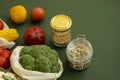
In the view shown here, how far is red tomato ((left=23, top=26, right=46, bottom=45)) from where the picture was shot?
1.14 meters

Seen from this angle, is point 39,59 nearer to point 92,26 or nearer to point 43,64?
point 43,64

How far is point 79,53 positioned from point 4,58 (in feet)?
0.93

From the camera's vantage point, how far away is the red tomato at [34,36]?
3.74ft

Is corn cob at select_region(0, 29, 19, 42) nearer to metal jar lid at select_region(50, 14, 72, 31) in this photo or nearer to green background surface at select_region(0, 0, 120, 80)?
green background surface at select_region(0, 0, 120, 80)

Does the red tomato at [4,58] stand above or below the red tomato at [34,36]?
below

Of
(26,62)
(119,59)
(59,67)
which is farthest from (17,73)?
(119,59)

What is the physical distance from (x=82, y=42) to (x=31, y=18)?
0.28 metres

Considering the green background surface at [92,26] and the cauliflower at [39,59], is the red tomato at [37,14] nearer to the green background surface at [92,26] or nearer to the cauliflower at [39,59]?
the green background surface at [92,26]

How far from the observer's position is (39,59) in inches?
40.6

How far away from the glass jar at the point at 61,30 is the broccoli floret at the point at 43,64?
142mm

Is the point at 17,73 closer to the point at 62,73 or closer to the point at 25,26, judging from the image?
the point at 62,73

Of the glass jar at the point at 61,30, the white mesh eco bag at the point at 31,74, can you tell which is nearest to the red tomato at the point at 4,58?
the white mesh eco bag at the point at 31,74

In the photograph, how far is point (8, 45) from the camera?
1.15 metres

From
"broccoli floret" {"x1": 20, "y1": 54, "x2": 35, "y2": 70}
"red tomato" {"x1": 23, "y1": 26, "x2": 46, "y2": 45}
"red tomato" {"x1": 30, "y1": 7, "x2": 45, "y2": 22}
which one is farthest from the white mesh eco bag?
"red tomato" {"x1": 30, "y1": 7, "x2": 45, "y2": 22}
